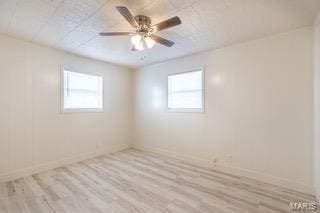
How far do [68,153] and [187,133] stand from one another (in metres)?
2.73

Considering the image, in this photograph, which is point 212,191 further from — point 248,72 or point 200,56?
point 200,56

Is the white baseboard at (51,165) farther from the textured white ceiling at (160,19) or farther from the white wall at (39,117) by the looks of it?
the textured white ceiling at (160,19)

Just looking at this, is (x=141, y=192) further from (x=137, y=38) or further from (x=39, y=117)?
(x=39, y=117)

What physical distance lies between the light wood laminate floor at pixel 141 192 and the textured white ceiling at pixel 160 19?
2.49 m

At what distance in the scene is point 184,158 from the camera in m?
3.87

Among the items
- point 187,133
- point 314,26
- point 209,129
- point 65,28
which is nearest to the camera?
point 314,26

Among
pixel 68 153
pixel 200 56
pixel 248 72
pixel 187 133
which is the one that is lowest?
pixel 68 153

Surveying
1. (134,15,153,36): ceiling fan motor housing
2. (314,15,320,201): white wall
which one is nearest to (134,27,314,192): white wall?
(314,15,320,201): white wall

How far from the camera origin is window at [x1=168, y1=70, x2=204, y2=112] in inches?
146

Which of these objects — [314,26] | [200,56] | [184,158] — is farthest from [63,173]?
[314,26]

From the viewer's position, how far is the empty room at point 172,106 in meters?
2.12

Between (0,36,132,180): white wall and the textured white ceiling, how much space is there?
373 mm

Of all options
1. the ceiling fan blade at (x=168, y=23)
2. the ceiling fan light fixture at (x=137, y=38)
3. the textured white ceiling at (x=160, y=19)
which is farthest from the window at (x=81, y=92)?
the ceiling fan blade at (x=168, y=23)

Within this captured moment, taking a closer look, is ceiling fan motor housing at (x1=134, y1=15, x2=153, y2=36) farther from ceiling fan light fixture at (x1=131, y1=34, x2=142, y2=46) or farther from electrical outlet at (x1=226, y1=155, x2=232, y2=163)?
Result: electrical outlet at (x1=226, y1=155, x2=232, y2=163)
